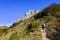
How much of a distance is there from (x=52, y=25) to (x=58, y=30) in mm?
1935

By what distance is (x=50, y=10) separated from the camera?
3719 cm

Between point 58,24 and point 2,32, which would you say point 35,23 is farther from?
point 2,32

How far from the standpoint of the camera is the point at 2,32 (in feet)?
142

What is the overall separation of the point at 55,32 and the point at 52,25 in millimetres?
1886

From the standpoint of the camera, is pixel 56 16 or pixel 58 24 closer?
pixel 58 24

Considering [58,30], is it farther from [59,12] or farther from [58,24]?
[59,12]

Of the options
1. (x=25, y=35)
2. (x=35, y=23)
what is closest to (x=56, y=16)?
(x=35, y=23)

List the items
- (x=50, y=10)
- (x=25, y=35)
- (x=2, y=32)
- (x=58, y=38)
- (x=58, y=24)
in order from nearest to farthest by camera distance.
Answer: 1. (x=58, y=38)
2. (x=58, y=24)
3. (x=25, y=35)
4. (x=50, y=10)
5. (x=2, y=32)

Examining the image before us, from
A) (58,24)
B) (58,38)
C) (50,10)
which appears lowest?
(58,38)

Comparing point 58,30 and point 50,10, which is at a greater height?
point 50,10

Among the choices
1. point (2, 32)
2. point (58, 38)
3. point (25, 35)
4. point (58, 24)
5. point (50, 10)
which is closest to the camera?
point (58, 38)

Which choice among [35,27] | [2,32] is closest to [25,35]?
[35,27]

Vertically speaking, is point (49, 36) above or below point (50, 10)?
below

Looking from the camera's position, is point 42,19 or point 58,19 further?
point 42,19
